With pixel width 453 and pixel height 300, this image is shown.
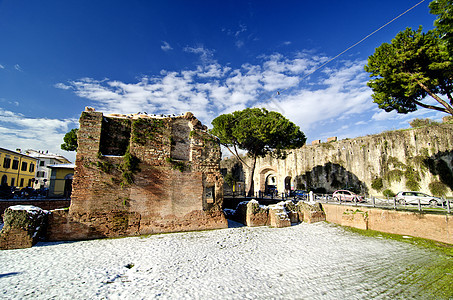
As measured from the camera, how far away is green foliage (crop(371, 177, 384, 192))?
22.0 meters

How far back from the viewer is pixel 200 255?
7.56m

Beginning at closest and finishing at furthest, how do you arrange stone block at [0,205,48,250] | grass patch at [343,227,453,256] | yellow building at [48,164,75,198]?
stone block at [0,205,48,250]
grass patch at [343,227,453,256]
yellow building at [48,164,75,198]

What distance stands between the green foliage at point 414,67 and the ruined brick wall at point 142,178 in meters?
11.0

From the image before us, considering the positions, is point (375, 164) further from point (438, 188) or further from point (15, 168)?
point (15, 168)

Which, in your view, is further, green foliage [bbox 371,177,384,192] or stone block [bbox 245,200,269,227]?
green foliage [bbox 371,177,384,192]

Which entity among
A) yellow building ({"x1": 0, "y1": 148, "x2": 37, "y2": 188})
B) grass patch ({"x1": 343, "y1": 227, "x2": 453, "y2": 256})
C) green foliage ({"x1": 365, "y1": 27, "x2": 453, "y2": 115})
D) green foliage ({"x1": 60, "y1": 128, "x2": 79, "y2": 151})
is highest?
green foliage ({"x1": 365, "y1": 27, "x2": 453, "y2": 115})

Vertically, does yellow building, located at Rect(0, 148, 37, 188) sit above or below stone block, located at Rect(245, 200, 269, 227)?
above

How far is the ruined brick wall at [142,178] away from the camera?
30.1 ft

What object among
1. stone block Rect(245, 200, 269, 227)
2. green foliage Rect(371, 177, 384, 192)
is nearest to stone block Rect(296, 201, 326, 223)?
stone block Rect(245, 200, 269, 227)

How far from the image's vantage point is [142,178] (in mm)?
9984

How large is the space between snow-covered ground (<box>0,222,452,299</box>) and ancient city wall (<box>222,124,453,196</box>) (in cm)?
1456

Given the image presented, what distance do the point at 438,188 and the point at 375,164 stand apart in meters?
5.25

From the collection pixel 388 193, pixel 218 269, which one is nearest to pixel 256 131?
pixel 388 193

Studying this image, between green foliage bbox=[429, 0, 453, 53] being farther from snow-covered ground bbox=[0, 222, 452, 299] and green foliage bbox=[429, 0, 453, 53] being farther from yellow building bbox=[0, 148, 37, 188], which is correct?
yellow building bbox=[0, 148, 37, 188]
